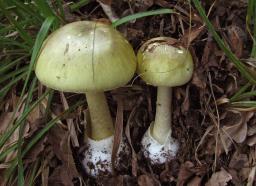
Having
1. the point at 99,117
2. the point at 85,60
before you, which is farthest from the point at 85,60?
the point at 99,117

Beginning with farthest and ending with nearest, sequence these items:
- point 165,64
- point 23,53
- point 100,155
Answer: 1. point 23,53
2. point 100,155
3. point 165,64

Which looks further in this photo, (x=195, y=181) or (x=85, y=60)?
(x=195, y=181)

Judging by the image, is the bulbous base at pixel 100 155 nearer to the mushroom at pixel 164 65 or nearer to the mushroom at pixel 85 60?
the mushroom at pixel 164 65

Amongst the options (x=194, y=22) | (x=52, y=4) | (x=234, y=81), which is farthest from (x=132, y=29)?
(x=234, y=81)

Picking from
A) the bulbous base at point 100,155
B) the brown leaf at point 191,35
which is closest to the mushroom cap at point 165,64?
the brown leaf at point 191,35

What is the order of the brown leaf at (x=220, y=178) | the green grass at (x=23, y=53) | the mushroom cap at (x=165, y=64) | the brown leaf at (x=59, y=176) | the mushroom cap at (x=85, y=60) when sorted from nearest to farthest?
1. the mushroom cap at (x=85, y=60)
2. the mushroom cap at (x=165, y=64)
3. the green grass at (x=23, y=53)
4. the brown leaf at (x=220, y=178)
5. the brown leaf at (x=59, y=176)

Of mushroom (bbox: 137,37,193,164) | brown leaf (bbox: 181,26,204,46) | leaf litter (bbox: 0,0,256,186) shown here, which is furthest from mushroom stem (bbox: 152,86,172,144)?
brown leaf (bbox: 181,26,204,46)

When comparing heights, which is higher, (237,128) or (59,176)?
(237,128)

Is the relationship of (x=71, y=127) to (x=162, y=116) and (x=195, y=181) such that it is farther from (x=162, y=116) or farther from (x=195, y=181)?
(x=195, y=181)
